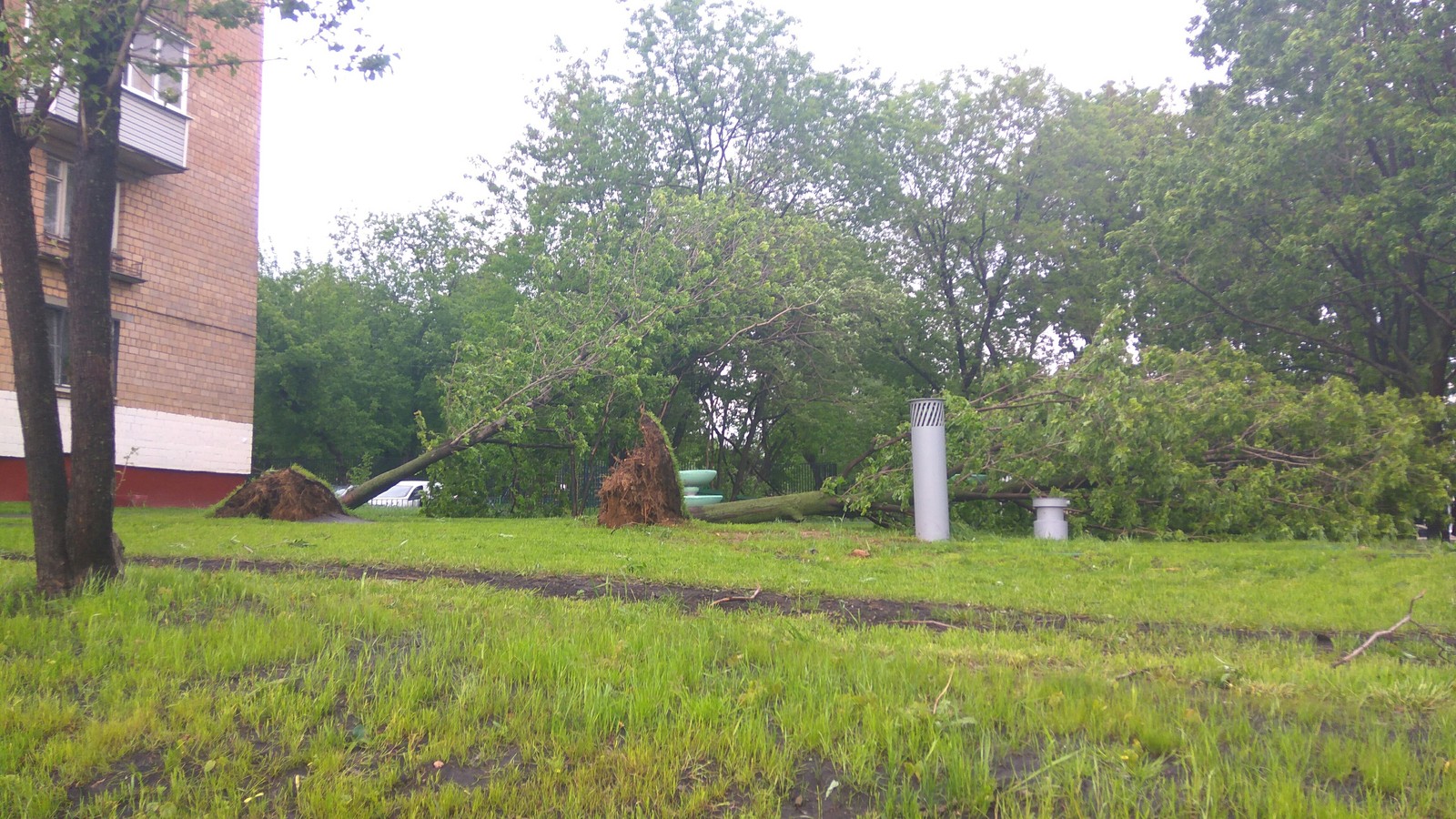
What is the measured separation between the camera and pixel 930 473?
12.7 meters

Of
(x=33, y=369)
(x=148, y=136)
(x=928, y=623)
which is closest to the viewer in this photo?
(x=928, y=623)

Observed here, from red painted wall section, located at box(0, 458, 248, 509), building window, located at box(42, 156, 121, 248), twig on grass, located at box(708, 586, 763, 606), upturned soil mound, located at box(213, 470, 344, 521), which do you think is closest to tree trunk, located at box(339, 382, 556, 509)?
upturned soil mound, located at box(213, 470, 344, 521)

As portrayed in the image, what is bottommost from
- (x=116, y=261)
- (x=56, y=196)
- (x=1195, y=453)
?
(x=1195, y=453)

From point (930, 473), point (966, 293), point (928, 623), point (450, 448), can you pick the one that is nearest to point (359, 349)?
point (450, 448)

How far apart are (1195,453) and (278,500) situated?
47.9 feet

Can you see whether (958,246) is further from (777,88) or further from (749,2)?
(749,2)

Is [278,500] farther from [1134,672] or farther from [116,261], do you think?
[1134,672]

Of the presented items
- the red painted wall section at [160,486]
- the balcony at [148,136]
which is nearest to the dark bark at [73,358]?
A: the red painted wall section at [160,486]

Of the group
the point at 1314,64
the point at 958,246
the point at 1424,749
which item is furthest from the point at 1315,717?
the point at 958,246

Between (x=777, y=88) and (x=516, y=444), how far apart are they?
539 inches

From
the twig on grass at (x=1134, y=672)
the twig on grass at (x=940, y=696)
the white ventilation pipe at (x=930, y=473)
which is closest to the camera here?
the twig on grass at (x=940, y=696)

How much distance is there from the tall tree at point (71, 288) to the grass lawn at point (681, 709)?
41cm

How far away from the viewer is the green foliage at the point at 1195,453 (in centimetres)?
1295

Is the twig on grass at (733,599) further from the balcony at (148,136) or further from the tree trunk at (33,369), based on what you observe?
the balcony at (148,136)
